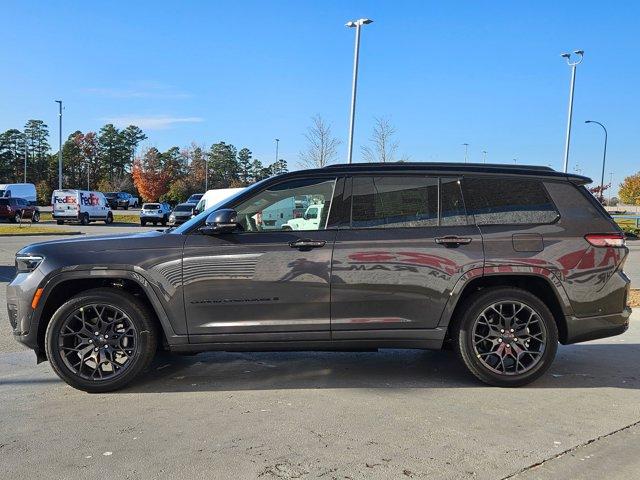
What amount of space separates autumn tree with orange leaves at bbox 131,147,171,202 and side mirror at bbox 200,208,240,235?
68.6m

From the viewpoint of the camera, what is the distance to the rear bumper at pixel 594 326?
15.6ft

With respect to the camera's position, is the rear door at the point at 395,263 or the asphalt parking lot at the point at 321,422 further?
the rear door at the point at 395,263

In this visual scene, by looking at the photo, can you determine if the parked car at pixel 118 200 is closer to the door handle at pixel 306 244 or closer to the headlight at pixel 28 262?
the headlight at pixel 28 262

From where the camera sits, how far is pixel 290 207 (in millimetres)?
4773

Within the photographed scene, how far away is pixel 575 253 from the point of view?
185 inches

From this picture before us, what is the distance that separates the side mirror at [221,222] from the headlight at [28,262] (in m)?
1.34

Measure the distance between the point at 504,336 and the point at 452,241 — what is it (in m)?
0.93

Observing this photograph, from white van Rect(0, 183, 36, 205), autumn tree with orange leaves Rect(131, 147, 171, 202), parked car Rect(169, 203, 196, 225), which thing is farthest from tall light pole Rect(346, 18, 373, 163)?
autumn tree with orange leaves Rect(131, 147, 171, 202)

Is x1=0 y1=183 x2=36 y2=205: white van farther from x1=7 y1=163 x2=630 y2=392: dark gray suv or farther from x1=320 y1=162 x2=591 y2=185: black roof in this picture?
x1=320 y1=162 x2=591 y2=185: black roof

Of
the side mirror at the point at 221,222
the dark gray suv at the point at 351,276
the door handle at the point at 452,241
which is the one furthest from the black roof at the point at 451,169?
the side mirror at the point at 221,222

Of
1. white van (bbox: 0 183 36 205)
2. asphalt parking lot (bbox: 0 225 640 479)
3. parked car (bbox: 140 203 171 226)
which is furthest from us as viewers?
white van (bbox: 0 183 36 205)

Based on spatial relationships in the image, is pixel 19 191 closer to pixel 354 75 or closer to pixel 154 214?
pixel 154 214

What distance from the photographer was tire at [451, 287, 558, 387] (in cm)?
471

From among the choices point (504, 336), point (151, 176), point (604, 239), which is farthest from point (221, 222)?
point (151, 176)
